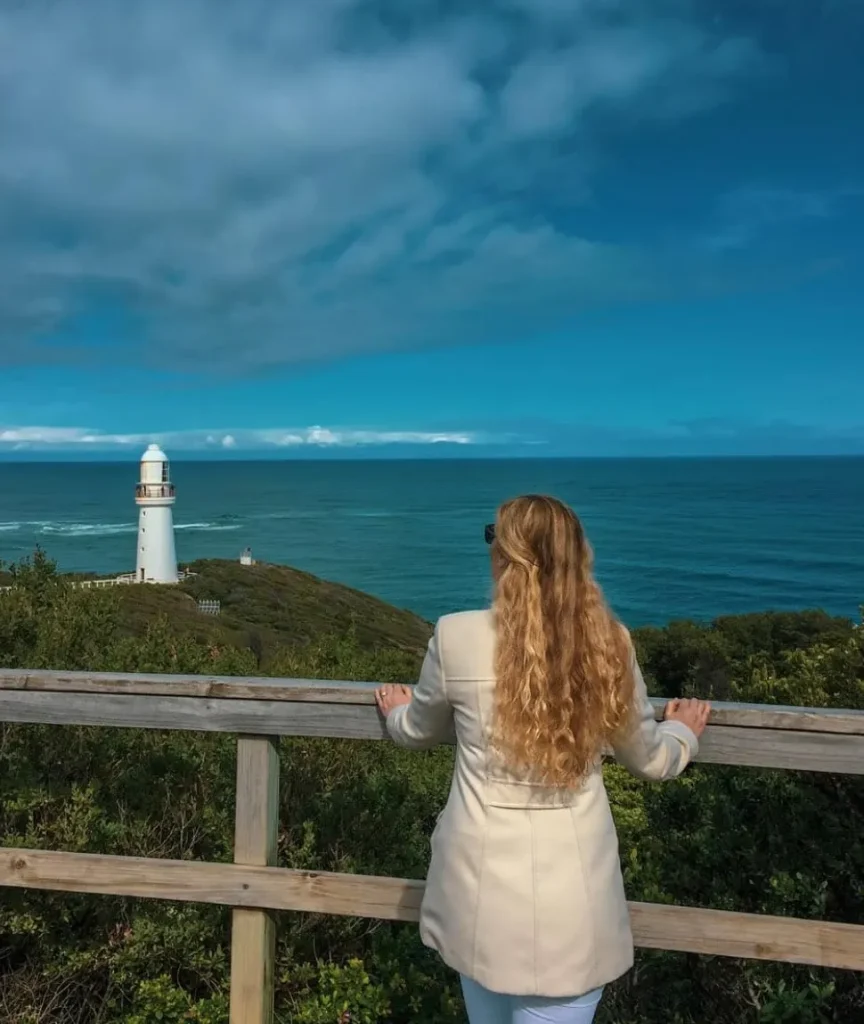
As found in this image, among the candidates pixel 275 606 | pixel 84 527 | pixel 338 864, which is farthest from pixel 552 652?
pixel 84 527

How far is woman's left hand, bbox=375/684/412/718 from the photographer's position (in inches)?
86.5

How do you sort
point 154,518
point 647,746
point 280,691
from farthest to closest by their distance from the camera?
point 154,518 < point 280,691 < point 647,746

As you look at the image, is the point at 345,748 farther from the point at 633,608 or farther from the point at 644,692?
the point at 633,608

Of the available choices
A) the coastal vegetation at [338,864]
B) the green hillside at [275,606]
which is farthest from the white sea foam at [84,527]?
the coastal vegetation at [338,864]

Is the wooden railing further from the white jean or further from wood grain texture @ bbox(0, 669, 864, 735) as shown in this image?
the white jean

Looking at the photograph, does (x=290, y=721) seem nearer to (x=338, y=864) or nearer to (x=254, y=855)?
(x=254, y=855)

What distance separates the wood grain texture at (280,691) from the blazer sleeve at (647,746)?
146 millimetres

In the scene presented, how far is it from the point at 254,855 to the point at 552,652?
103 cm

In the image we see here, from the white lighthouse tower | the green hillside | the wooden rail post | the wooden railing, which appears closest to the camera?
the wooden railing

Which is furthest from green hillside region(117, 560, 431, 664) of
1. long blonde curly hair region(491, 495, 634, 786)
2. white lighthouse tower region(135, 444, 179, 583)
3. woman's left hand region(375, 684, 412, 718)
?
long blonde curly hair region(491, 495, 634, 786)

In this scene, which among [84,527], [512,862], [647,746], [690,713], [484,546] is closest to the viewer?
[512,862]

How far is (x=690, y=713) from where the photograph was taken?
2.15 meters

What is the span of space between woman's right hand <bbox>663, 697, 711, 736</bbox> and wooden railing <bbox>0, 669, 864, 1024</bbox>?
0.13 feet

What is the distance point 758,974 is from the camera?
286 cm
